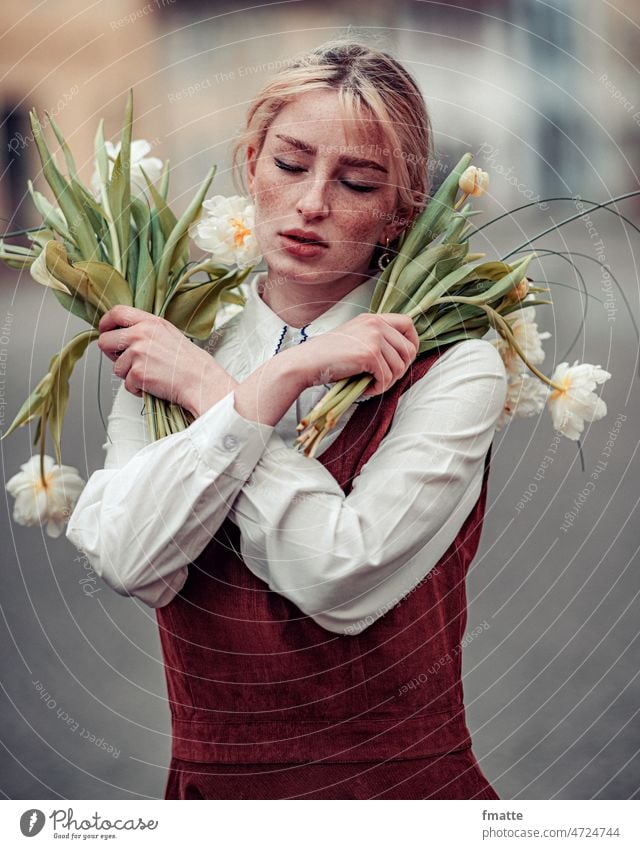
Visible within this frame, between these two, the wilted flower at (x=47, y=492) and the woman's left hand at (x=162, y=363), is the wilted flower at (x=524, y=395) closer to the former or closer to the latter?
the woman's left hand at (x=162, y=363)

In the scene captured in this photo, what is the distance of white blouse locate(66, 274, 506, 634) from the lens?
0.73 meters

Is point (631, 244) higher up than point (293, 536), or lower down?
higher up

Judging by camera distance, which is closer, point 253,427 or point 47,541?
point 253,427

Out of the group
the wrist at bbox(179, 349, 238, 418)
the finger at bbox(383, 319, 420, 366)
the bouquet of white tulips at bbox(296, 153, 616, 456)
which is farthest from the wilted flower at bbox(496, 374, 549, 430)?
the wrist at bbox(179, 349, 238, 418)

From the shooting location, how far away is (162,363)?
0.77 m

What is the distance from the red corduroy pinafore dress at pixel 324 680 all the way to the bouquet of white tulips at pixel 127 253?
0.41 ft

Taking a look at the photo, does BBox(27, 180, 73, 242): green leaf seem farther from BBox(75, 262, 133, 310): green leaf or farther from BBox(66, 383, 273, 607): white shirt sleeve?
BBox(66, 383, 273, 607): white shirt sleeve

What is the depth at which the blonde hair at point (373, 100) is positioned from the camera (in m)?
0.76

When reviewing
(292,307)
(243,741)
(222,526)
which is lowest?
(243,741)

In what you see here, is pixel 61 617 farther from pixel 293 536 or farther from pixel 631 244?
pixel 631 244

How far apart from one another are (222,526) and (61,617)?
0.27m

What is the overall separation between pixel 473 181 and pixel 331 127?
0.11 meters

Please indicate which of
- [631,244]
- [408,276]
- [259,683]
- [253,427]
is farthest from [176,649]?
[631,244]

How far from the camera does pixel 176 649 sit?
0.81 metres
